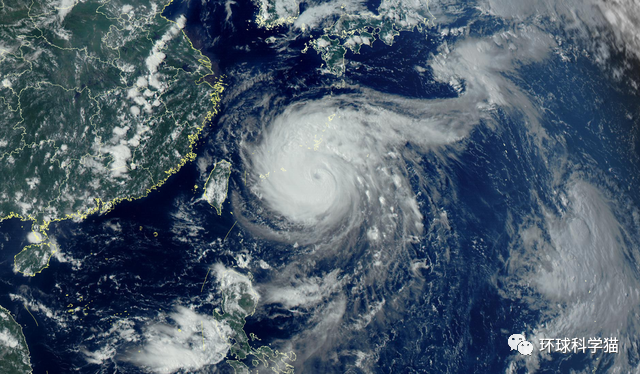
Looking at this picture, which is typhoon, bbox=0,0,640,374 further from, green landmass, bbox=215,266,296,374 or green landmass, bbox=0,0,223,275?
green landmass, bbox=0,0,223,275

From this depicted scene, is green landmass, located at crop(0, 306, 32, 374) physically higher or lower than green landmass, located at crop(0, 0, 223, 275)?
lower

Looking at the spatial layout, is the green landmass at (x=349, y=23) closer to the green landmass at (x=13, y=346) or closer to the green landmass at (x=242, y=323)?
the green landmass at (x=242, y=323)

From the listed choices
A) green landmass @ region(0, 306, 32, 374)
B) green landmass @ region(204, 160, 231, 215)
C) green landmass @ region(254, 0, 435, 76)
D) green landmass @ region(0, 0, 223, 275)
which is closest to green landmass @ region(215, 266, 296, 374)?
green landmass @ region(204, 160, 231, 215)

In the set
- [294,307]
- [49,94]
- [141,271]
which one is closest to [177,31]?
[49,94]

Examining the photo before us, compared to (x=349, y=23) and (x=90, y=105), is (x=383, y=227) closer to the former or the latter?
(x=349, y=23)

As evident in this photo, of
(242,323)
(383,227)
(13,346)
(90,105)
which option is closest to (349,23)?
(383,227)

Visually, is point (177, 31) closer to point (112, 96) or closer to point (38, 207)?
point (112, 96)
